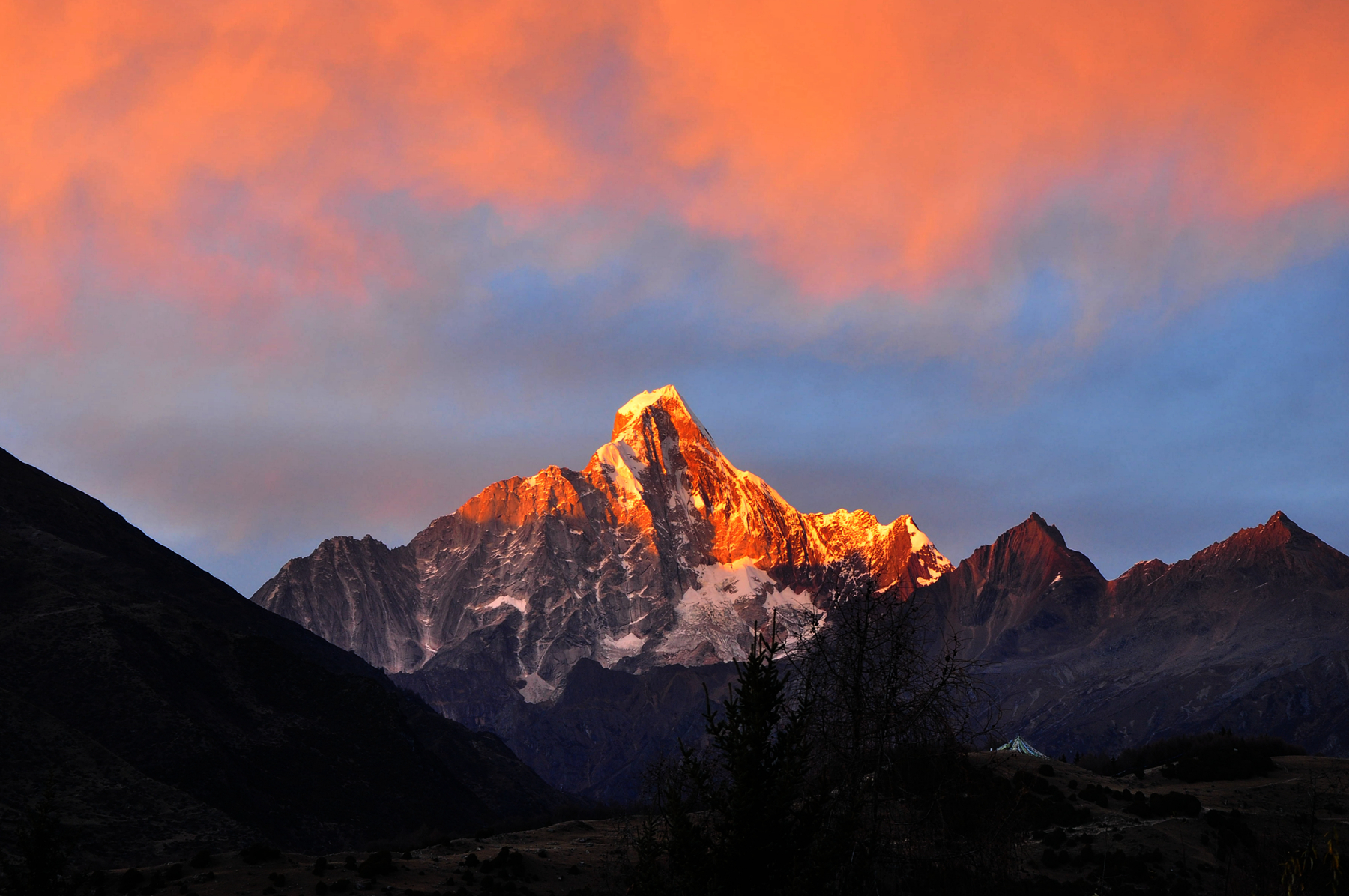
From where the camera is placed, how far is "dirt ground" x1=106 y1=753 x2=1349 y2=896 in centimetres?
6538

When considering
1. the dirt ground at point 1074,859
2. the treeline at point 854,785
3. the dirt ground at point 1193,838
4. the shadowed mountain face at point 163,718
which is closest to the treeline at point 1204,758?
the dirt ground at point 1074,859

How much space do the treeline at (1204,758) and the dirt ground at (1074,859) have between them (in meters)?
5.09

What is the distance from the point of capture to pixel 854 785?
2234 cm

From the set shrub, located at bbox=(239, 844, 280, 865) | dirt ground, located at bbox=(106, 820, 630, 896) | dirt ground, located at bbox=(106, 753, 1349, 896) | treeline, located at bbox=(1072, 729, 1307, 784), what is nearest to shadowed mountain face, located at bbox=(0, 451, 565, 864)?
shrub, located at bbox=(239, 844, 280, 865)

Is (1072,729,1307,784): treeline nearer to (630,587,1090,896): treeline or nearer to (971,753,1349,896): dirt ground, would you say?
(971,753,1349,896): dirt ground

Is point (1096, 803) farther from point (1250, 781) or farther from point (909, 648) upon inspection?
point (909, 648)

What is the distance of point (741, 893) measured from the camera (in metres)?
23.0

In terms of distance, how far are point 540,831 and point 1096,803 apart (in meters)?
49.3

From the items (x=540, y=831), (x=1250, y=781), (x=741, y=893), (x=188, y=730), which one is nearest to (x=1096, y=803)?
(x=1250, y=781)

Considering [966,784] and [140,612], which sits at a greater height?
[140,612]

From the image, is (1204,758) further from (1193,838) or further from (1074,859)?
(1074,859)

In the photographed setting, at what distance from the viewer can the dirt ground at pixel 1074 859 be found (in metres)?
65.4

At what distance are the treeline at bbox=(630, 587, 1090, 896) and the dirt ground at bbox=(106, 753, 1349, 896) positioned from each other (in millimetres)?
36989

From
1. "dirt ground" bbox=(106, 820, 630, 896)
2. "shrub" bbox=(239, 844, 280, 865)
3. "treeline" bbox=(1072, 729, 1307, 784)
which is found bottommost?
"dirt ground" bbox=(106, 820, 630, 896)
